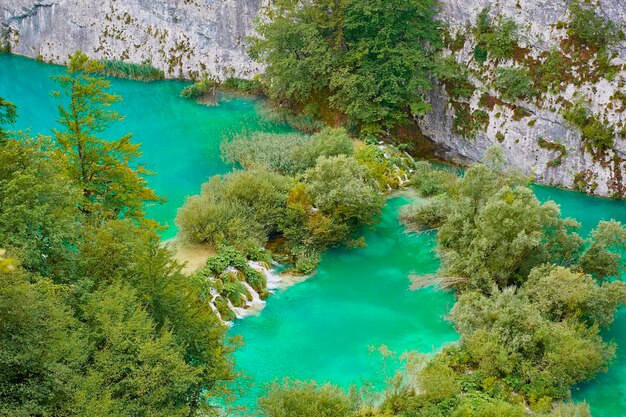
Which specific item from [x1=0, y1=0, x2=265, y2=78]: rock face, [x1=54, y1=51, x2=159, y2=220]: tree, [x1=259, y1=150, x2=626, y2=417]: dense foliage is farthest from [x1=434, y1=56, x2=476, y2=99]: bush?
[x1=54, y1=51, x2=159, y2=220]: tree

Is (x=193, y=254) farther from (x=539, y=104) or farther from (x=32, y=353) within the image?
(x=539, y=104)

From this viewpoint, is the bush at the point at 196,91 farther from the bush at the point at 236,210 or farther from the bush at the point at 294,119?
the bush at the point at 236,210

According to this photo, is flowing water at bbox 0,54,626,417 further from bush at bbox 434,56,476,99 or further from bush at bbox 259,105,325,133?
bush at bbox 434,56,476,99

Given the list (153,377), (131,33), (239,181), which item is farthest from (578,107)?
(131,33)

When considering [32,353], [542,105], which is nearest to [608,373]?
[542,105]

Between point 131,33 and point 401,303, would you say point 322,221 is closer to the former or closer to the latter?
point 401,303
